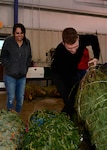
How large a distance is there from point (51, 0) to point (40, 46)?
1.21 metres

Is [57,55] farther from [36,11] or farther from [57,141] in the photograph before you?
[36,11]

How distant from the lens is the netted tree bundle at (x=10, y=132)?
1.19 m

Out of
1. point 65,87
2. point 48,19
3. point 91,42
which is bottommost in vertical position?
point 65,87

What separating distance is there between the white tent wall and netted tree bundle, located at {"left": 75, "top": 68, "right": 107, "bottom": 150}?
15.6ft

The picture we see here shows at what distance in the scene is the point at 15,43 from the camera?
2.99m

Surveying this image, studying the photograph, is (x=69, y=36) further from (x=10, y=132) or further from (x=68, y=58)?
(x=10, y=132)

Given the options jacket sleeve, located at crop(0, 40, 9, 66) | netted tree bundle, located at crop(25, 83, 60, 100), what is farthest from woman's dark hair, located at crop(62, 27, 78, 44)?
netted tree bundle, located at crop(25, 83, 60, 100)

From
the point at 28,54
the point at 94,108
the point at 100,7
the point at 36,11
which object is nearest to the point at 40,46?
the point at 36,11

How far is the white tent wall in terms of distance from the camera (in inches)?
241

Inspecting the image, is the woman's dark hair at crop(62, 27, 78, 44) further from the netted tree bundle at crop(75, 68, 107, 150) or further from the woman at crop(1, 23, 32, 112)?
the woman at crop(1, 23, 32, 112)

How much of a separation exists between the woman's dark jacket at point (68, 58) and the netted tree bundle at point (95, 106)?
60 cm

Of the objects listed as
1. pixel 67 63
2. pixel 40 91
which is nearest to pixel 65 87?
pixel 67 63

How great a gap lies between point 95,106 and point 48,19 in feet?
18.2

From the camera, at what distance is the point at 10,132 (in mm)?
1241
